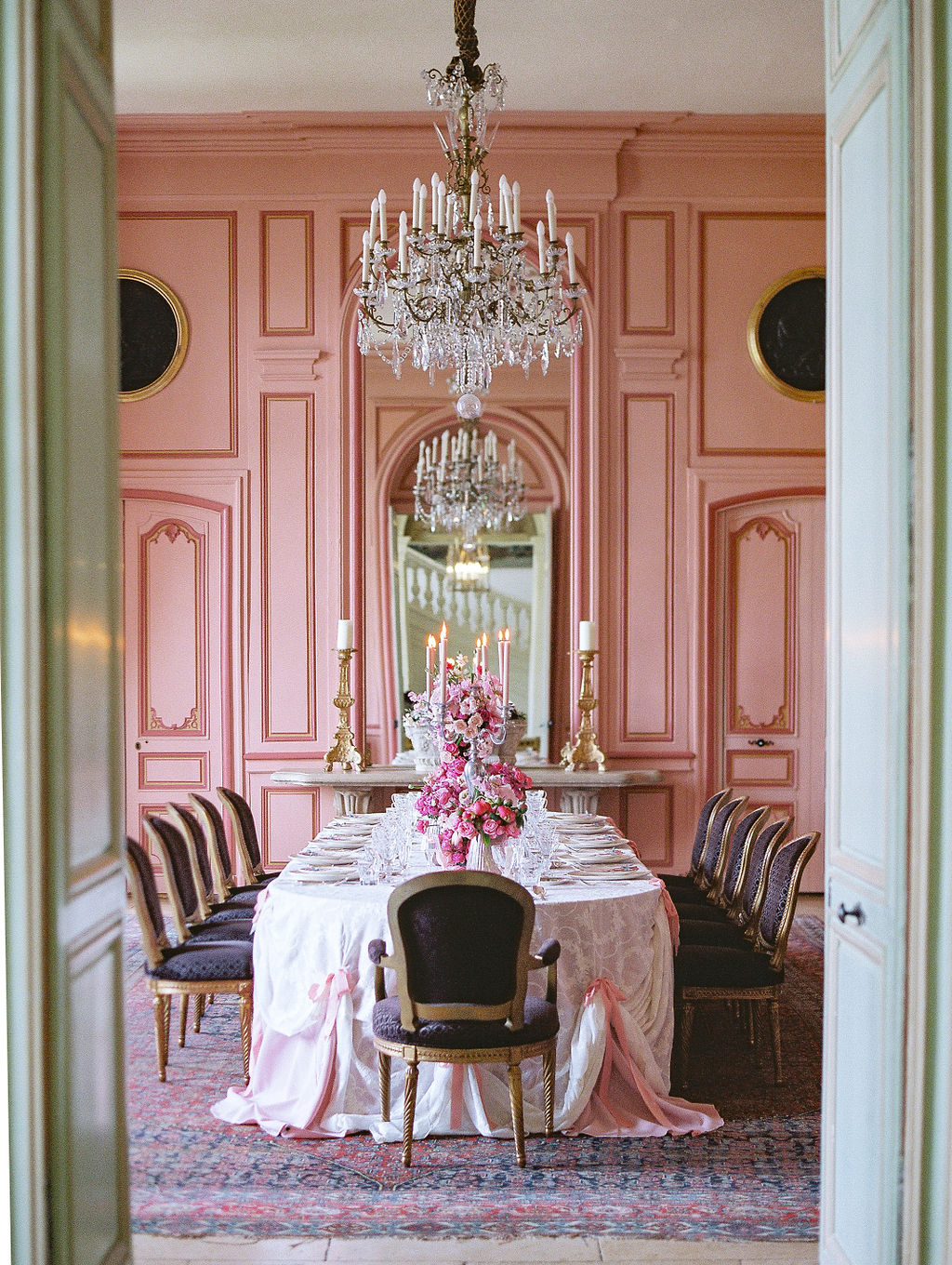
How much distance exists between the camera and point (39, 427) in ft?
6.93

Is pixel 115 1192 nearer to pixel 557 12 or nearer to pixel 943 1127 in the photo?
pixel 943 1127

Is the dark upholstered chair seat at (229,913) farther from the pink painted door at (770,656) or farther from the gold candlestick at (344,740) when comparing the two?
the pink painted door at (770,656)

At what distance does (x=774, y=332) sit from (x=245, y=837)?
14.3ft

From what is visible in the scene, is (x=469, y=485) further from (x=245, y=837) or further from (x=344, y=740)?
(x=245, y=837)

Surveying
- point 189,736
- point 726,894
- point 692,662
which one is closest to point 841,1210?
point 726,894

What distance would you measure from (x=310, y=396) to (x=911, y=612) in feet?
17.9

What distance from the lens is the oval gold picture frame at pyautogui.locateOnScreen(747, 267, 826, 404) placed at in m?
7.17

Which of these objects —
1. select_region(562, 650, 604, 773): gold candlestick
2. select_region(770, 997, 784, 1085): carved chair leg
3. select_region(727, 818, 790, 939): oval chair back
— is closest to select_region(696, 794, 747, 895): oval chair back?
select_region(727, 818, 790, 939): oval chair back

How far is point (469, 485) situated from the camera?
7.62 meters

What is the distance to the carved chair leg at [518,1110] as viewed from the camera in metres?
3.48

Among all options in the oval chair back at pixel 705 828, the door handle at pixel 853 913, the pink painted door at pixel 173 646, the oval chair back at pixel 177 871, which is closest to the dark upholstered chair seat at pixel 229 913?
the oval chair back at pixel 177 871

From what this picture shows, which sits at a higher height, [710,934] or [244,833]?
[244,833]

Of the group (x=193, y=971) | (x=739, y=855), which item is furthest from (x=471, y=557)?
(x=193, y=971)

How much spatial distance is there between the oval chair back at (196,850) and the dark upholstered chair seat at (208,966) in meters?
0.53
